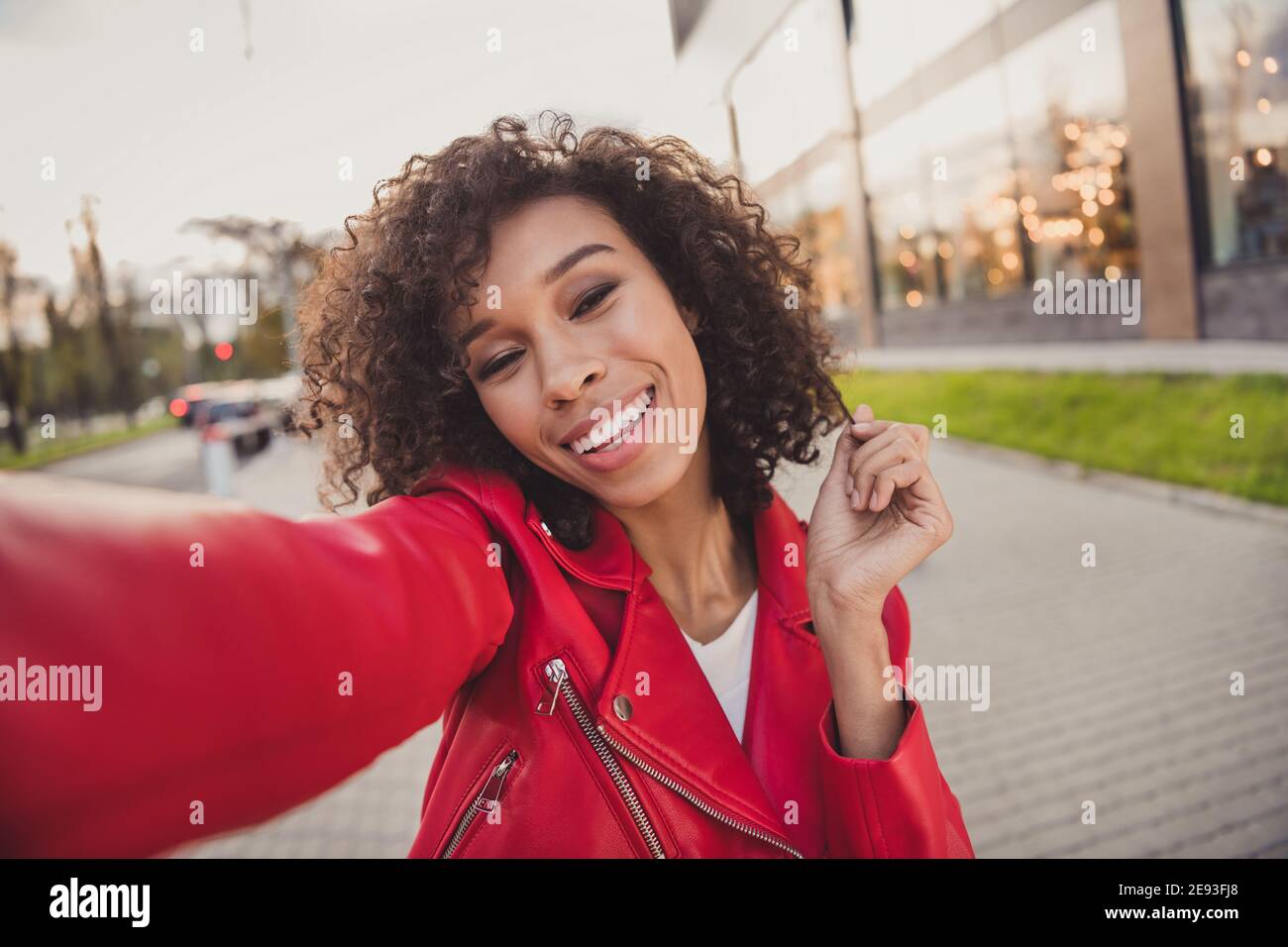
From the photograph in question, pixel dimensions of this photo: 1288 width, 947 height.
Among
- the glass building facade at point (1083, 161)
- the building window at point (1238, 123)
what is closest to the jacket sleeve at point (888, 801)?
the glass building facade at point (1083, 161)

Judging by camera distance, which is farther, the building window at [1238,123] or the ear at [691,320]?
the building window at [1238,123]

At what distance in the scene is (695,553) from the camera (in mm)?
1379

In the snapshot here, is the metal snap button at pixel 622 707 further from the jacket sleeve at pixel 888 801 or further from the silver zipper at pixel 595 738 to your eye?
the jacket sleeve at pixel 888 801

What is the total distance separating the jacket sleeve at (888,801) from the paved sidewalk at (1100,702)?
574 millimetres

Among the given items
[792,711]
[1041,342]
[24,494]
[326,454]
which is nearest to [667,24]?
[326,454]

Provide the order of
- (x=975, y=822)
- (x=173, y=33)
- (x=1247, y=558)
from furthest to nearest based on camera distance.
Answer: (x=1247, y=558)
(x=975, y=822)
(x=173, y=33)

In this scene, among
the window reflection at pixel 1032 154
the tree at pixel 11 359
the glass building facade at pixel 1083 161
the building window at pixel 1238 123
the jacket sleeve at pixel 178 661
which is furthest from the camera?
the window reflection at pixel 1032 154

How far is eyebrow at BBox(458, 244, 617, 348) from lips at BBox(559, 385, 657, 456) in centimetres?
18

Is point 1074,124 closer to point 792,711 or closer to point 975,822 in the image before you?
point 975,822

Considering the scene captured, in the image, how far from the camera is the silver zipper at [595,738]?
38.9 inches

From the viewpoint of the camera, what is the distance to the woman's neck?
4.36 feet

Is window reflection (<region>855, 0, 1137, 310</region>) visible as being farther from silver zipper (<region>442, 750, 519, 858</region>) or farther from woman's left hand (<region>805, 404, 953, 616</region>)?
silver zipper (<region>442, 750, 519, 858</region>)

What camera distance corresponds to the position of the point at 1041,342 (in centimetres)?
912

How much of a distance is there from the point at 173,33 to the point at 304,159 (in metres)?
0.27
